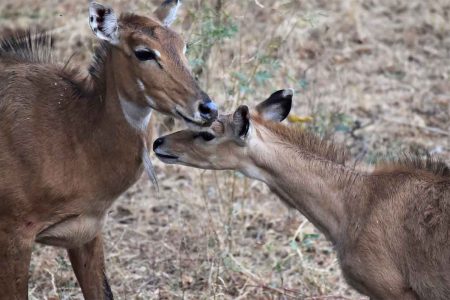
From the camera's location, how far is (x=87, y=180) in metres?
8.46

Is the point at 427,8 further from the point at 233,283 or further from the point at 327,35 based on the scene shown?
the point at 233,283

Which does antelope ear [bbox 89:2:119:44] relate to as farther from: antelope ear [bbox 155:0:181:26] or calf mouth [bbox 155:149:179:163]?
calf mouth [bbox 155:149:179:163]

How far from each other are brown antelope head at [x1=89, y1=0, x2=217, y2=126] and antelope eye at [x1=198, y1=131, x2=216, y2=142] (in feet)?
1.58

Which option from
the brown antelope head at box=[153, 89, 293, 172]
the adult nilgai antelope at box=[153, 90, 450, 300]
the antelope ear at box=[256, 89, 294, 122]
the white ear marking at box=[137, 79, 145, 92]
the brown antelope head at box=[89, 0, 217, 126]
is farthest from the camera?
the antelope ear at box=[256, 89, 294, 122]

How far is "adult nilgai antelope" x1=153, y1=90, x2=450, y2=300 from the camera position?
812cm

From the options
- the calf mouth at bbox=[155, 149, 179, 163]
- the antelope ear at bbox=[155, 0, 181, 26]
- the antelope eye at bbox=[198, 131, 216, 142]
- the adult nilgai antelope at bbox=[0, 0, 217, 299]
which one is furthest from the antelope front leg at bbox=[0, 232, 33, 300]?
the antelope ear at bbox=[155, 0, 181, 26]

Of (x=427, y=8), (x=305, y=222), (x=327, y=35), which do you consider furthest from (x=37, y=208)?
(x=427, y=8)

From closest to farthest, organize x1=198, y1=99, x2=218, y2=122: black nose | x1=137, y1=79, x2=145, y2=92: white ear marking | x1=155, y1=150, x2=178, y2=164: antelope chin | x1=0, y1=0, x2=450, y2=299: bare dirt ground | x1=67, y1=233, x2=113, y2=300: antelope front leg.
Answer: x1=198, y1=99, x2=218, y2=122: black nose
x1=137, y1=79, x2=145, y2=92: white ear marking
x1=155, y1=150, x2=178, y2=164: antelope chin
x1=67, y1=233, x2=113, y2=300: antelope front leg
x1=0, y1=0, x2=450, y2=299: bare dirt ground

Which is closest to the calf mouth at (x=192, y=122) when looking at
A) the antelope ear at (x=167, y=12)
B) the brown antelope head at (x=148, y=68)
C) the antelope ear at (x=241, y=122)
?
the brown antelope head at (x=148, y=68)

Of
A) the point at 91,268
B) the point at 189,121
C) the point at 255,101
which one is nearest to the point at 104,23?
the point at 189,121

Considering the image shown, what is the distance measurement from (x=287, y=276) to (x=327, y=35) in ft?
18.5

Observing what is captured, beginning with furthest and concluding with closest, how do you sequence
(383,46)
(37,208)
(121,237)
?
(383,46) < (121,237) < (37,208)

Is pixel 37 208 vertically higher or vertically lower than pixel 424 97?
higher

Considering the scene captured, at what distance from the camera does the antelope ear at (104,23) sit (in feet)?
27.1
